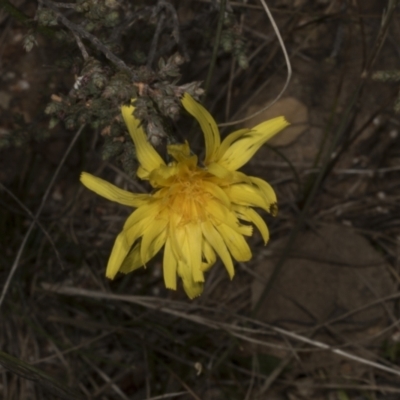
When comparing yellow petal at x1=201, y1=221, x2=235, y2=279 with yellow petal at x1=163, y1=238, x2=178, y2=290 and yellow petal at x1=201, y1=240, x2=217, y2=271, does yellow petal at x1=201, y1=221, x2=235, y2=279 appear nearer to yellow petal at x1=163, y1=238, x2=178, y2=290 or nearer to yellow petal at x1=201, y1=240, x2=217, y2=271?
yellow petal at x1=201, y1=240, x2=217, y2=271

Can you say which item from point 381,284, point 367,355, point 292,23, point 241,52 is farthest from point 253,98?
point 367,355

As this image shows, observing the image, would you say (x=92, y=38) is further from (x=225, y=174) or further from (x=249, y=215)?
(x=249, y=215)

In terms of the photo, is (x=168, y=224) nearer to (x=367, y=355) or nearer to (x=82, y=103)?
(x=82, y=103)

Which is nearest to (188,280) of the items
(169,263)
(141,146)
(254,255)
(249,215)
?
(169,263)

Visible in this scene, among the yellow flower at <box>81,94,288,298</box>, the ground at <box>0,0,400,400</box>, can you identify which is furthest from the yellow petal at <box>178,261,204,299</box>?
the ground at <box>0,0,400,400</box>

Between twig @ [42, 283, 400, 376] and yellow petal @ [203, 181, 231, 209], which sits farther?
twig @ [42, 283, 400, 376]
